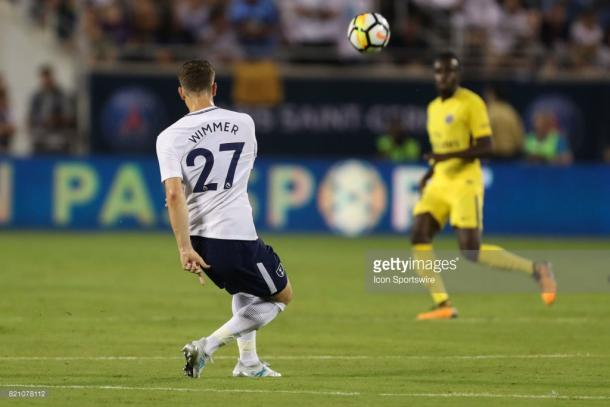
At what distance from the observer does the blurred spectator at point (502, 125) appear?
23.3 m

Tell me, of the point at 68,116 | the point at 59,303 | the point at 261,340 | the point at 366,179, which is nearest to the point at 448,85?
the point at 261,340

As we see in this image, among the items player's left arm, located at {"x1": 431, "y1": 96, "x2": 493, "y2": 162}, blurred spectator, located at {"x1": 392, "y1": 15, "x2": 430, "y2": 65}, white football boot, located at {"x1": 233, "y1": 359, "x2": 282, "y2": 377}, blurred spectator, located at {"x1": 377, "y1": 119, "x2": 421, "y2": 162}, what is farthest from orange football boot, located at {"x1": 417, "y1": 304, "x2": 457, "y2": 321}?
blurred spectator, located at {"x1": 392, "y1": 15, "x2": 430, "y2": 65}

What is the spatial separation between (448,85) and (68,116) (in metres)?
12.8

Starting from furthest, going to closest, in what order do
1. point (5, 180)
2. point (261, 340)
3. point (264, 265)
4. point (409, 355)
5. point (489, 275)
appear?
point (5, 180)
point (489, 275)
point (261, 340)
point (409, 355)
point (264, 265)

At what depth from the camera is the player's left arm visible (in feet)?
44.0

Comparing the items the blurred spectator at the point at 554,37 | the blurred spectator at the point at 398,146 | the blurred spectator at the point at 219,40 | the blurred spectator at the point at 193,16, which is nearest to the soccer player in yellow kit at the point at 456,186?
the blurred spectator at the point at 398,146

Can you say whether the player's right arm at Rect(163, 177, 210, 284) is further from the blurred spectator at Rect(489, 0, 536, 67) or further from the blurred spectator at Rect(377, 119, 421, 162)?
the blurred spectator at Rect(489, 0, 536, 67)

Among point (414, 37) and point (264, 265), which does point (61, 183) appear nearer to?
point (414, 37)

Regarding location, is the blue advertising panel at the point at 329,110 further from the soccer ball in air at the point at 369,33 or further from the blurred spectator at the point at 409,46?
the soccer ball in air at the point at 369,33

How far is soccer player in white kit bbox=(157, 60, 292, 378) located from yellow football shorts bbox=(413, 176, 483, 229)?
4.46m

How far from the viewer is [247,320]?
941 centimetres

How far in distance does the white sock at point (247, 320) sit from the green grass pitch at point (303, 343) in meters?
0.29

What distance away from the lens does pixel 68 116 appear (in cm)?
2523

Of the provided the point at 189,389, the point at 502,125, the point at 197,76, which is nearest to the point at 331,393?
the point at 189,389
